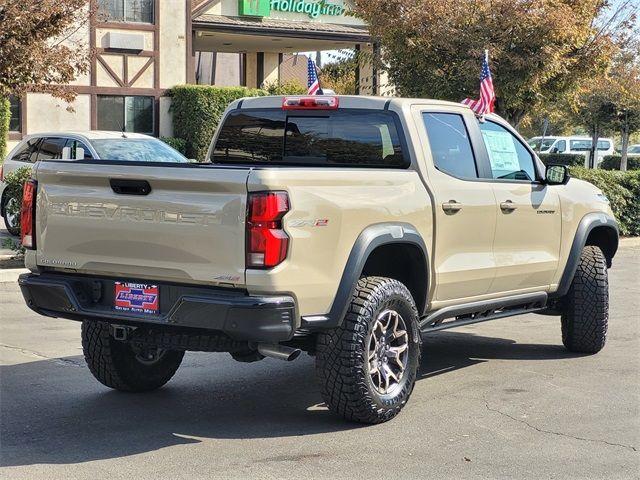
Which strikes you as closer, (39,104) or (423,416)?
(423,416)

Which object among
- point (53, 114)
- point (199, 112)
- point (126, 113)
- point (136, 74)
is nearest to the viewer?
point (53, 114)

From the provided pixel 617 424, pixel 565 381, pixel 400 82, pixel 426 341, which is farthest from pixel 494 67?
pixel 617 424

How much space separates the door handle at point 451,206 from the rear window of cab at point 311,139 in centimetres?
37

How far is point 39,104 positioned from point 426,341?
63.2 feet

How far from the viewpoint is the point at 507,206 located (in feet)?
24.2

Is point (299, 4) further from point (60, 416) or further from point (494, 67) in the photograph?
point (60, 416)

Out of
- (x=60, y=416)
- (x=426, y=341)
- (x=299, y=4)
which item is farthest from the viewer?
(x=299, y=4)

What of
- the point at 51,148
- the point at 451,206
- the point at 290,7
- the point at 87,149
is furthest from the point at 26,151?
the point at 290,7

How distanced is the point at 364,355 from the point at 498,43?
43.1 feet

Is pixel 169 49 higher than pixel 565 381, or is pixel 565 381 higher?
pixel 169 49

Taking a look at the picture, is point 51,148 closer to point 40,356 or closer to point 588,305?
point 40,356

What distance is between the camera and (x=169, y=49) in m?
27.7

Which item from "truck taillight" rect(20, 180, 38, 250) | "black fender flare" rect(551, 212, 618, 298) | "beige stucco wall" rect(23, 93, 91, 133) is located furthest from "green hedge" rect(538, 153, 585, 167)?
"truck taillight" rect(20, 180, 38, 250)

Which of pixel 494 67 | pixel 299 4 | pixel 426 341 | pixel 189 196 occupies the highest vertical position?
pixel 299 4
